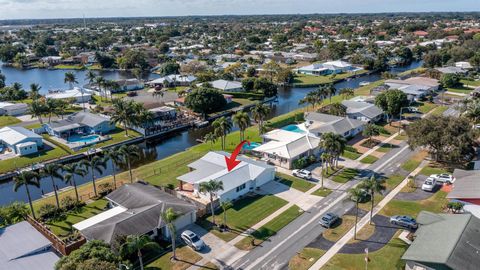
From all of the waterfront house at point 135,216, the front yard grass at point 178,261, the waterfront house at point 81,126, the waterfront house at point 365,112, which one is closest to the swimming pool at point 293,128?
the waterfront house at point 365,112

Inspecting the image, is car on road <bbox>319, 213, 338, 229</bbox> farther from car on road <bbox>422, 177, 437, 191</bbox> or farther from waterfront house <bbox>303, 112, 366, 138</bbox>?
waterfront house <bbox>303, 112, 366, 138</bbox>

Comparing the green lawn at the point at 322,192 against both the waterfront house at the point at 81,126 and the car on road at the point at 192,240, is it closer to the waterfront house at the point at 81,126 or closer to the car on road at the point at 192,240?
the car on road at the point at 192,240

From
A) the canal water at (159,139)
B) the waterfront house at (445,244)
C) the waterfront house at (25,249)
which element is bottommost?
the canal water at (159,139)

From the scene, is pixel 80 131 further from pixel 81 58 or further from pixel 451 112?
pixel 81 58

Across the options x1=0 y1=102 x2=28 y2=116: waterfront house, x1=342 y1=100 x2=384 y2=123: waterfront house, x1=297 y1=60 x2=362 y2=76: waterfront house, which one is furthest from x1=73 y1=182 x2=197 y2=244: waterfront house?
x1=297 y1=60 x2=362 y2=76: waterfront house

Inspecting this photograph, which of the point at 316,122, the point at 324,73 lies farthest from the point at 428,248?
the point at 324,73

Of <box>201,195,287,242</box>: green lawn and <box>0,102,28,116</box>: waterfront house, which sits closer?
<box>201,195,287,242</box>: green lawn

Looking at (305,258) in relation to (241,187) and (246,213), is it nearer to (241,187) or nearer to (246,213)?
→ (246,213)
